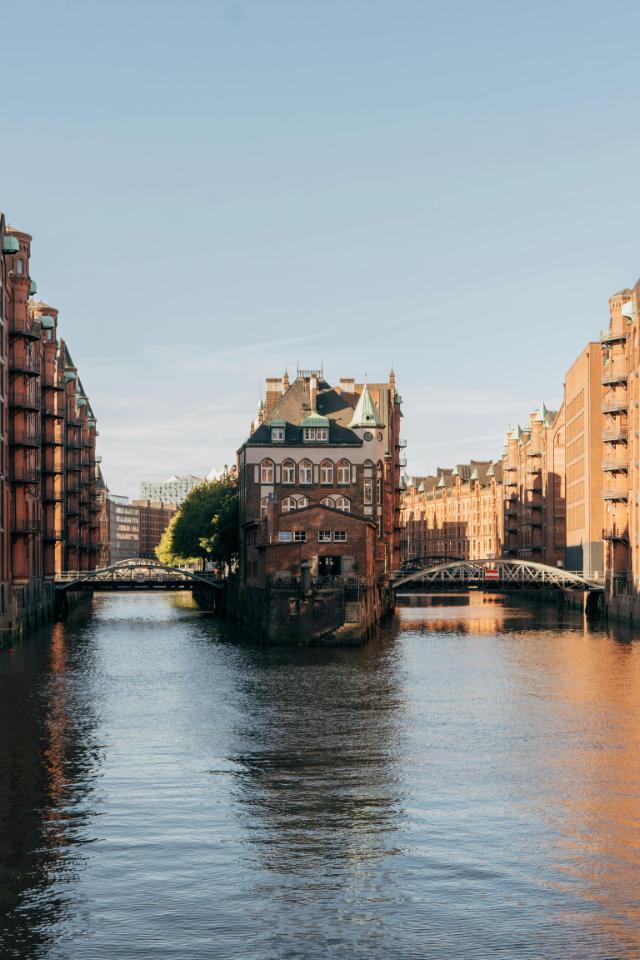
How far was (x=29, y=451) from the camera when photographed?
3942 inches

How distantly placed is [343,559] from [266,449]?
86.7 ft

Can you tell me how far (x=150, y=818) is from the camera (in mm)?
33906

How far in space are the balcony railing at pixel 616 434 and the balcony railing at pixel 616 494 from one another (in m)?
4.45

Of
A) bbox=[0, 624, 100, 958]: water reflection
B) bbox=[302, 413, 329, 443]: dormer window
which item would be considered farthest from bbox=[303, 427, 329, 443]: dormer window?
bbox=[0, 624, 100, 958]: water reflection

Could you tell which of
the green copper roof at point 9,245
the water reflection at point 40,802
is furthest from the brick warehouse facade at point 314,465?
the water reflection at point 40,802

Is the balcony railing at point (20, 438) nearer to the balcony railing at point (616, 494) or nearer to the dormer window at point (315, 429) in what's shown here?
the dormer window at point (315, 429)

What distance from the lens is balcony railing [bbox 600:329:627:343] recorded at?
11162 centimetres

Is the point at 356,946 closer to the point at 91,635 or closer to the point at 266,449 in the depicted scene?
the point at 91,635

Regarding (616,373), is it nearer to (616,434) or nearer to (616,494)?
(616,434)

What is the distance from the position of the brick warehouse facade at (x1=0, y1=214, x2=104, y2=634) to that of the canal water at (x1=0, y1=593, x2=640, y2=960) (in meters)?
25.3

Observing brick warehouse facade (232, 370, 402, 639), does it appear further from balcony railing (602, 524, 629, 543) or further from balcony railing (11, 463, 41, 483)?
balcony railing (602, 524, 629, 543)

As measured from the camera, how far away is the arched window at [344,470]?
113 metres

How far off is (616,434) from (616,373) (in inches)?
217

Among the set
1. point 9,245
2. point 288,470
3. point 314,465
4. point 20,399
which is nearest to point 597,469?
point 314,465
